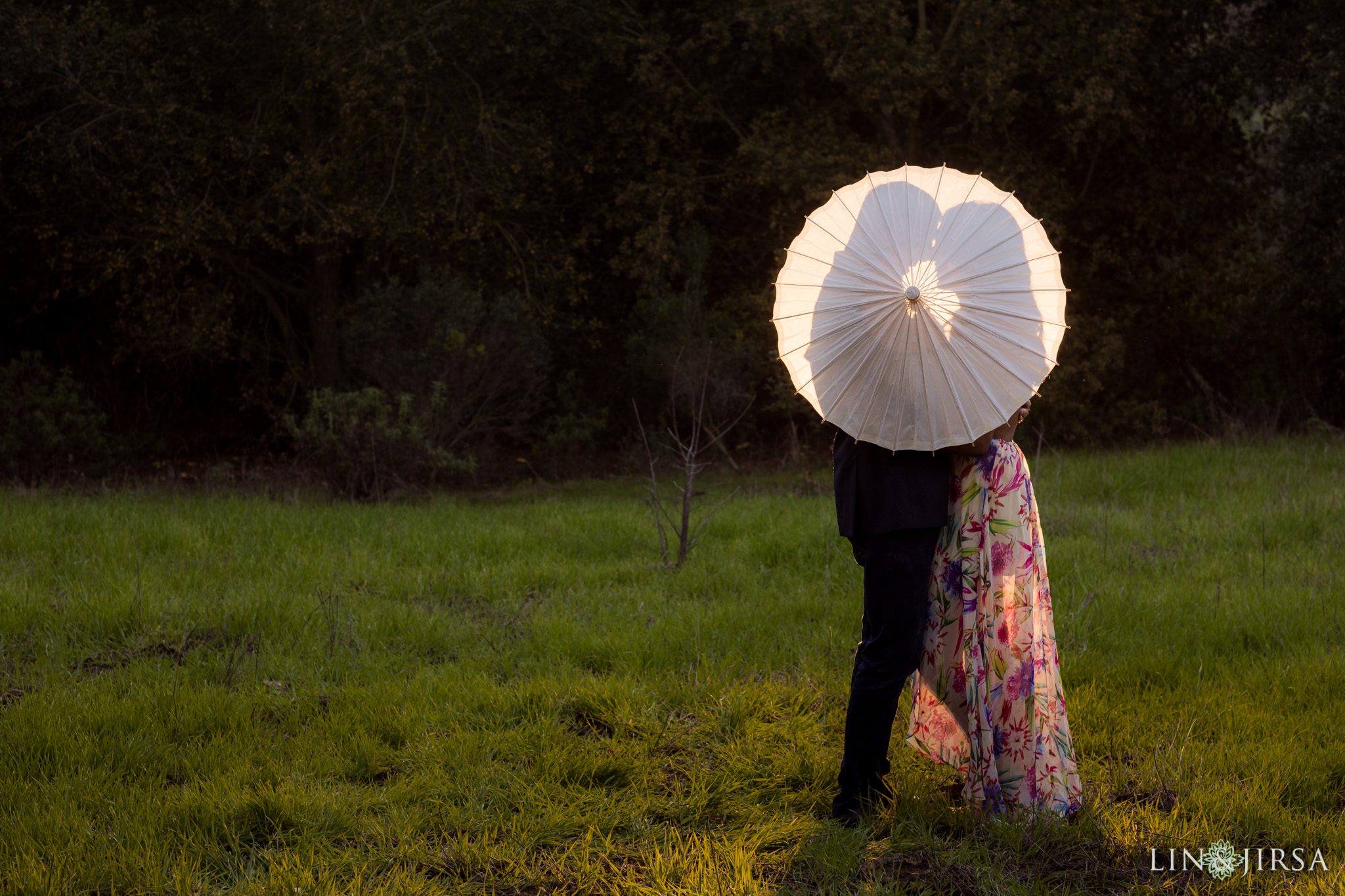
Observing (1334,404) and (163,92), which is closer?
(163,92)

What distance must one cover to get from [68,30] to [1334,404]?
16355 millimetres

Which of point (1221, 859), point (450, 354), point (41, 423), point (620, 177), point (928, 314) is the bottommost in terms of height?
point (1221, 859)

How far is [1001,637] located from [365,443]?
7.99 m

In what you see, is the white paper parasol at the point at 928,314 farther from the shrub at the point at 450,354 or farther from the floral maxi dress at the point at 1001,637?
the shrub at the point at 450,354

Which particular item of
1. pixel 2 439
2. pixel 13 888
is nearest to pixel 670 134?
pixel 2 439

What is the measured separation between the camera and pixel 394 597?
6035 millimetres

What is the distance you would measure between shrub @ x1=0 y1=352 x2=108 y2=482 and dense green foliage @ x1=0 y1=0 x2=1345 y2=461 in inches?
50.7

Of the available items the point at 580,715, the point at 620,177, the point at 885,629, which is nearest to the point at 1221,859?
the point at 885,629

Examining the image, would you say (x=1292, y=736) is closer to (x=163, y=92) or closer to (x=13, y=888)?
(x=13, y=888)

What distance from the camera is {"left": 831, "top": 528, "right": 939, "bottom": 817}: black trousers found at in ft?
10.5

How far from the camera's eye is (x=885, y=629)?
3.22 metres

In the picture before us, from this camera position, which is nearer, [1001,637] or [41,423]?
[1001,637]

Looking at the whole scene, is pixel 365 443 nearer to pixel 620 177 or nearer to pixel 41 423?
pixel 41 423

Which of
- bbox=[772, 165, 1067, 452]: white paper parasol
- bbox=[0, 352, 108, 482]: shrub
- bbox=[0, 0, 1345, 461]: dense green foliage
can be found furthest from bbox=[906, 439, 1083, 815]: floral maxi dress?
bbox=[0, 352, 108, 482]: shrub
